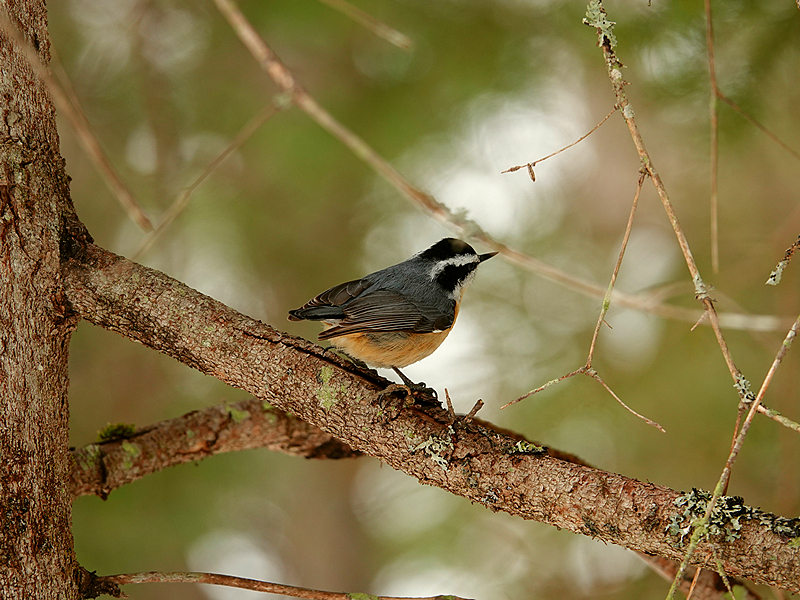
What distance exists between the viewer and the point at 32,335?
1589 mm

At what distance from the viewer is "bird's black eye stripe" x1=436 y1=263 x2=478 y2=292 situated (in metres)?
2.78

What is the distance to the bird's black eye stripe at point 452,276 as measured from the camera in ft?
9.13

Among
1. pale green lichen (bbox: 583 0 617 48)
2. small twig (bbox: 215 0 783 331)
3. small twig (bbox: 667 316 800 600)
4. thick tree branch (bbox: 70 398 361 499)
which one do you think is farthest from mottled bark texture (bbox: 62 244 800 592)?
pale green lichen (bbox: 583 0 617 48)

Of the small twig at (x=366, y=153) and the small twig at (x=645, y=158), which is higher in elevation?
the small twig at (x=645, y=158)

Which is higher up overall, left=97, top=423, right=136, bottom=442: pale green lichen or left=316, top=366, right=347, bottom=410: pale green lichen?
left=316, top=366, right=347, bottom=410: pale green lichen

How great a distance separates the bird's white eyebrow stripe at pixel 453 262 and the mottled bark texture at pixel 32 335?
1.49 meters

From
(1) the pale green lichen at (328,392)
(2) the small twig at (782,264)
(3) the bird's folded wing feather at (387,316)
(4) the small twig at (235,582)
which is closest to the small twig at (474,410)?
(1) the pale green lichen at (328,392)

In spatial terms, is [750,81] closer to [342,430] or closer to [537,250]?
[537,250]

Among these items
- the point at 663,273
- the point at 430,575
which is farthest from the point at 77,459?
the point at 663,273

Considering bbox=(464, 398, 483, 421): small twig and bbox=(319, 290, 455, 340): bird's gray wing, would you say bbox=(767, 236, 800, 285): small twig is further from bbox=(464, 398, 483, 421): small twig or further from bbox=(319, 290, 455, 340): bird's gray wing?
bbox=(319, 290, 455, 340): bird's gray wing

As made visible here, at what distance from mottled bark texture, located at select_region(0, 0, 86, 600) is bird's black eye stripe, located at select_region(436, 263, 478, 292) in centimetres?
150

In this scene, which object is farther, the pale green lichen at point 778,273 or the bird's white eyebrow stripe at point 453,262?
the bird's white eyebrow stripe at point 453,262

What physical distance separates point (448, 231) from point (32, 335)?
2.00 m

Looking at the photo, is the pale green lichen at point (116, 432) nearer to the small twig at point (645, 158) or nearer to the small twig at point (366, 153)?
the small twig at point (366, 153)
